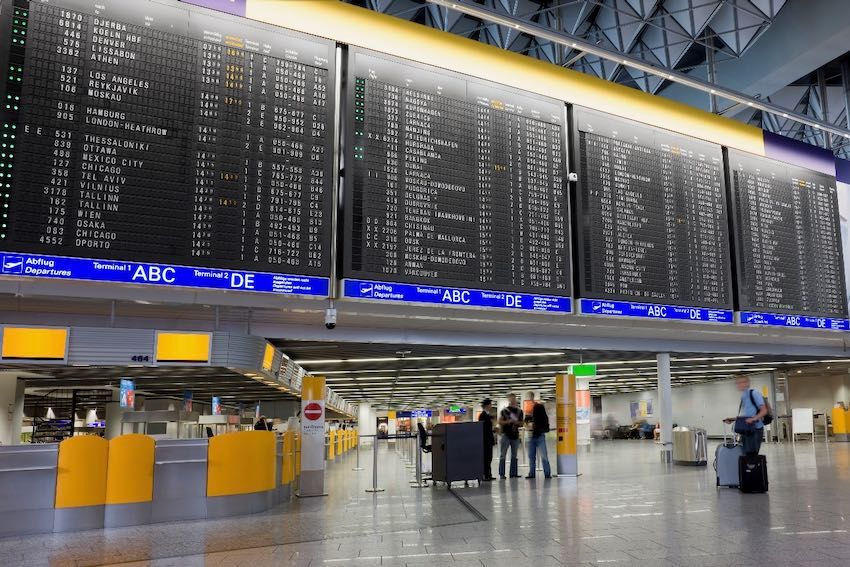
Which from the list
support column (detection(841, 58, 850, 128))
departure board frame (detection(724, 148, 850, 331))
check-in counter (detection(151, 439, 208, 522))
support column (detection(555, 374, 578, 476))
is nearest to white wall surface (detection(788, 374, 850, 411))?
support column (detection(841, 58, 850, 128))

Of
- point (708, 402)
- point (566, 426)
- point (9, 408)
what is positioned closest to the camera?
point (566, 426)

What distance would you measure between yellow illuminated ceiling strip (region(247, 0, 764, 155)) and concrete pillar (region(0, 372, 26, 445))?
35.6ft

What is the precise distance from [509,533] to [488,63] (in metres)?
7.42

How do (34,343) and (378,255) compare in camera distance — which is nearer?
(34,343)

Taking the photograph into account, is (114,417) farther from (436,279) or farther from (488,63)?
(488,63)

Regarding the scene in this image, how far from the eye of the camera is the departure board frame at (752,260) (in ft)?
41.1

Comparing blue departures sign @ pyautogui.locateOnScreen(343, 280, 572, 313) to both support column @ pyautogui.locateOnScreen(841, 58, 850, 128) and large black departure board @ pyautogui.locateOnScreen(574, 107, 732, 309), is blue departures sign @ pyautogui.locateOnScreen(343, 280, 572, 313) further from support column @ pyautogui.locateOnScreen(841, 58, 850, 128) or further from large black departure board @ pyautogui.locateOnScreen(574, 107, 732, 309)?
support column @ pyautogui.locateOnScreen(841, 58, 850, 128)

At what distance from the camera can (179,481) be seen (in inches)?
319

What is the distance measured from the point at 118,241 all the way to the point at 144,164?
98cm

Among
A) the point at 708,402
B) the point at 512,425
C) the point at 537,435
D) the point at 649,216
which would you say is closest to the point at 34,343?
the point at 512,425

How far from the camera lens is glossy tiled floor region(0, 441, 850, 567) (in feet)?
16.7

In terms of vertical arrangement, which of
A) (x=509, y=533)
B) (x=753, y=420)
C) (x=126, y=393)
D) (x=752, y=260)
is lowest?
(x=509, y=533)

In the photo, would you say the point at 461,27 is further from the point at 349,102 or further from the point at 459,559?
the point at 459,559

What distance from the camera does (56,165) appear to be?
304 inches
